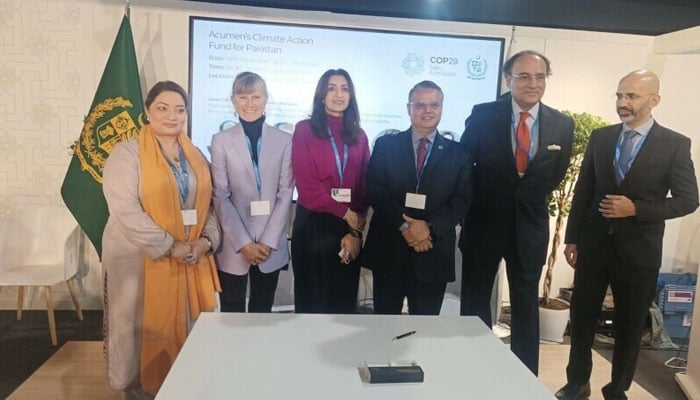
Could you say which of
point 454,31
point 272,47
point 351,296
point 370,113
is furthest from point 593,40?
point 351,296

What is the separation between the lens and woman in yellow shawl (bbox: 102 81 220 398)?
220 centimetres

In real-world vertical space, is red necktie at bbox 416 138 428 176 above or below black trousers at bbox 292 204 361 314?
above

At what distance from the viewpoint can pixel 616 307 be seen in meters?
2.63

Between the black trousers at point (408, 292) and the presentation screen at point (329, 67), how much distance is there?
5.40ft

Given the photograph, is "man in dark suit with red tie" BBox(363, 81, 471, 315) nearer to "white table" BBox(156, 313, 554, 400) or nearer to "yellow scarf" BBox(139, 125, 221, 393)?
"white table" BBox(156, 313, 554, 400)

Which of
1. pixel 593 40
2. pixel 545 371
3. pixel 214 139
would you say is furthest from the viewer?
pixel 593 40

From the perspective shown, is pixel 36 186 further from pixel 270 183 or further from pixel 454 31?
pixel 454 31

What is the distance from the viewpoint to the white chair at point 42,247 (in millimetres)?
3266

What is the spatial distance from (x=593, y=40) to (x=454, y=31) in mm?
1218

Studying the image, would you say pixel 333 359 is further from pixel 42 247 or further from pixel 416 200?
pixel 42 247

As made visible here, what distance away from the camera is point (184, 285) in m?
2.36

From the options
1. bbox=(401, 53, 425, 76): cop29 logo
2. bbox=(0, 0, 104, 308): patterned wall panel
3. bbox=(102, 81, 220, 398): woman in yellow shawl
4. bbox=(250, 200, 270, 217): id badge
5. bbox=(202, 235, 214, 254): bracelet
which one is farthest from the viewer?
bbox=(401, 53, 425, 76): cop29 logo

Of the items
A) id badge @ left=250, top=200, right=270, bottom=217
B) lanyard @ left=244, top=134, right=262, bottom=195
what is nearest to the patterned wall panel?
lanyard @ left=244, top=134, right=262, bottom=195

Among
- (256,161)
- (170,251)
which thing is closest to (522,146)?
(256,161)
